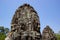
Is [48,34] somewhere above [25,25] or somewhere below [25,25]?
above

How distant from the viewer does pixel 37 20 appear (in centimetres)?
876

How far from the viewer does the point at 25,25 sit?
8.68 m

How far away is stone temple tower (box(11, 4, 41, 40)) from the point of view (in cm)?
845

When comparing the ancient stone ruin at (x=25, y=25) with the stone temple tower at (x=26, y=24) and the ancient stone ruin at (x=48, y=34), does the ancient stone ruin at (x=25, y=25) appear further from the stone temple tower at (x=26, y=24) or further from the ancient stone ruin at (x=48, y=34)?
the ancient stone ruin at (x=48, y=34)

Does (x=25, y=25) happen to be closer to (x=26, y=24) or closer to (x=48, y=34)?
(x=26, y=24)

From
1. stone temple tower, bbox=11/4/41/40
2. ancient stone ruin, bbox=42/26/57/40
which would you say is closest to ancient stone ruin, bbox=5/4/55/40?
stone temple tower, bbox=11/4/41/40

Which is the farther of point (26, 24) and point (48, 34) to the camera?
point (48, 34)

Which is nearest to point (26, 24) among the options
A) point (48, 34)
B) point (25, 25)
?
point (25, 25)

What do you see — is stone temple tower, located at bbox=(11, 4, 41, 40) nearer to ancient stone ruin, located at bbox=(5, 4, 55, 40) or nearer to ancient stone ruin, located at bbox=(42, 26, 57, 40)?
ancient stone ruin, located at bbox=(5, 4, 55, 40)

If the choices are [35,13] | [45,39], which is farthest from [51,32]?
[35,13]

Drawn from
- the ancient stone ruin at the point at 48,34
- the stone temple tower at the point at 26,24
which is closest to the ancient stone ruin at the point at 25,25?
the stone temple tower at the point at 26,24

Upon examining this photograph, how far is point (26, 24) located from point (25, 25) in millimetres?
87

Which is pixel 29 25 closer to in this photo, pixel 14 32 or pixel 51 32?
pixel 14 32

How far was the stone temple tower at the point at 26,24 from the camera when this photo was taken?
8.45 metres
